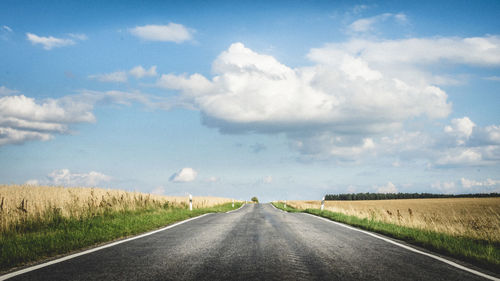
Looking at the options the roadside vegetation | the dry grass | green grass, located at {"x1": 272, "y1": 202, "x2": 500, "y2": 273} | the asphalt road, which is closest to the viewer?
the asphalt road

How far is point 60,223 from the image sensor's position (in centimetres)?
1098

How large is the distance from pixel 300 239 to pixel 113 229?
5.39 m

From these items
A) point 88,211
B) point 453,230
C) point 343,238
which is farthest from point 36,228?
point 453,230

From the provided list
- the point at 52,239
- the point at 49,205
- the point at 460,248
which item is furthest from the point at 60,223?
the point at 460,248

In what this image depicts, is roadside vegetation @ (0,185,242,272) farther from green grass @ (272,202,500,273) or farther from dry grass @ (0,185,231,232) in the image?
green grass @ (272,202,500,273)

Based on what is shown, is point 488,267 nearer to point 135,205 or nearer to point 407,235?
point 407,235

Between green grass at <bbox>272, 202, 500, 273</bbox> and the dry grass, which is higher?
the dry grass

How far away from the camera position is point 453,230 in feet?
32.8

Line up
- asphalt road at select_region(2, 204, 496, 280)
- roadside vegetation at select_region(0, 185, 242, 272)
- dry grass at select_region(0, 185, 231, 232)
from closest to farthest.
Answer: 1. asphalt road at select_region(2, 204, 496, 280)
2. roadside vegetation at select_region(0, 185, 242, 272)
3. dry grass at select_region(0, 185, 231, 232)

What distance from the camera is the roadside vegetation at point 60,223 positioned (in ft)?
20.9

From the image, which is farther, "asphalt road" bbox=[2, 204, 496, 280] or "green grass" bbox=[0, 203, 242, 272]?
"green grass" bbox=[0, 203, 242, 272]

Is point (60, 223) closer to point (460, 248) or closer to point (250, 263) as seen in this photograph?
point (250, 263)

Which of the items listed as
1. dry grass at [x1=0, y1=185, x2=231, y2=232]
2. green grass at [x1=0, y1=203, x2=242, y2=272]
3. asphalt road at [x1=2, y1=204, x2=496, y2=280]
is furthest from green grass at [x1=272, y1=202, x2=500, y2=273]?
dry grass at [x1=0, y1=185, x2=231, y2=232]

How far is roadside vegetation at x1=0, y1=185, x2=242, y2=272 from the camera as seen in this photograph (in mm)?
6378
